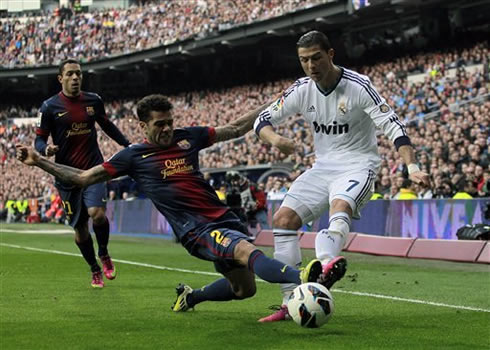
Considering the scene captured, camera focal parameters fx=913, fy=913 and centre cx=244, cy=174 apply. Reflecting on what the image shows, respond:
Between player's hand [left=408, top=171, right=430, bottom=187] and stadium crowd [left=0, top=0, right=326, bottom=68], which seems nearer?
player's hand [left=408, top=171, right=430, bottom=187]

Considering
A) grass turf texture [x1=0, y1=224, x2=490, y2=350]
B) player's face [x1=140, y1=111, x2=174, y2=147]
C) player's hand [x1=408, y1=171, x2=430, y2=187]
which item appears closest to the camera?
grass turf texture [x1=0, y1=224, x2=490, y2=350]

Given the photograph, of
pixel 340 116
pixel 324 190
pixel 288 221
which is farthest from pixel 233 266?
pixel 340 116

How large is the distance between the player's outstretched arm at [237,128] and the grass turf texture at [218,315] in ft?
5.19

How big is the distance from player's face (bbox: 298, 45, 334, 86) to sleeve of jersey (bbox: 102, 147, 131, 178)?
1.66 m

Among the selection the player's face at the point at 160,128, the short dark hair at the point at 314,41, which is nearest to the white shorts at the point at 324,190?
the short dark hair at the point at 314,41

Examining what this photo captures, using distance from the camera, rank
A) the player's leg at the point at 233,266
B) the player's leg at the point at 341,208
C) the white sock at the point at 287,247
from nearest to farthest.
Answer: the player's leg at the point at 233,266
the player's leg at the point at 341,208
the white sock at the point at 287,247

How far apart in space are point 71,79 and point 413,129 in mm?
16970

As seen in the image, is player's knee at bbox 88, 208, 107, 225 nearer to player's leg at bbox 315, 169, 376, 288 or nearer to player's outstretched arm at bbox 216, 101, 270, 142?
player's outstretched arm at bbox 216, 101, 270, 142

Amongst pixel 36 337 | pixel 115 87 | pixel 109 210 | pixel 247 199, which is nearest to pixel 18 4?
pixel 115 87

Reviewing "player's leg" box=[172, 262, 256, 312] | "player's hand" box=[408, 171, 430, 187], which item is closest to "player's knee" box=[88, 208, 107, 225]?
"player's leg" box=[172, 262, 256, 312]

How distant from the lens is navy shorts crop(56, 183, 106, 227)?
1112cm

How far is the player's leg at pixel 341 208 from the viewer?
7.24 m

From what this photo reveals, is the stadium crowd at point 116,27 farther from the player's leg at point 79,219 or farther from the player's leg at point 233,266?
the player's leg at point 233,266

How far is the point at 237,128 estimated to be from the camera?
8.16 metres
